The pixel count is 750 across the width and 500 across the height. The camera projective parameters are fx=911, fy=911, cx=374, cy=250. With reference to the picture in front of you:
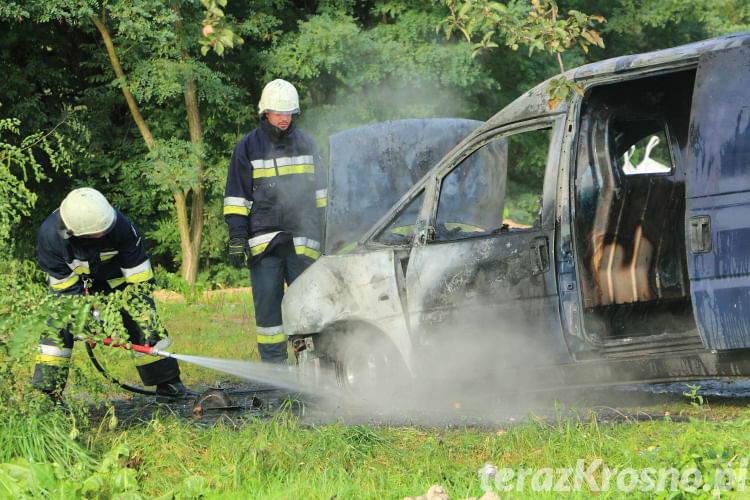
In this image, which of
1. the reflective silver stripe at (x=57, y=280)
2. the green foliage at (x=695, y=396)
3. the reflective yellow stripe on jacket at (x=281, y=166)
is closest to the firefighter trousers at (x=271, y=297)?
the reflective yellow stripe on jacket at (x=281, y=166)

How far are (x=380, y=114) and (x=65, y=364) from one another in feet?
40.4

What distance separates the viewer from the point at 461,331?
563 centimetres

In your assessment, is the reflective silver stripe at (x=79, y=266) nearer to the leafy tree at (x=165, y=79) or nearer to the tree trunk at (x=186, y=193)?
the leafy tree at (x=165, y=79)

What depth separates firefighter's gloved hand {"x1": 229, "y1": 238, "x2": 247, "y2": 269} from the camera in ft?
23.8

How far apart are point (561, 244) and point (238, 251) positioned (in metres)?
2.93

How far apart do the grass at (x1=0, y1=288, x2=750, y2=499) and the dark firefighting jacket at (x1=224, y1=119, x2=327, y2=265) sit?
244cm

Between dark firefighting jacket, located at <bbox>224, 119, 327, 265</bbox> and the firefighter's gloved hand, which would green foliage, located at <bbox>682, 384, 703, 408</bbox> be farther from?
the firefighter's gloved hand

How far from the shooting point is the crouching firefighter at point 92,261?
6250 mm

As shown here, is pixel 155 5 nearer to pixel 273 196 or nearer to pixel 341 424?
pixel 273 196

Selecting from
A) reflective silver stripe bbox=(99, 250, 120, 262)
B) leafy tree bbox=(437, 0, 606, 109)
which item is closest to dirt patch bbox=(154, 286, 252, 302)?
reflective silver stripe bbox=(99, 250, 120, 262)

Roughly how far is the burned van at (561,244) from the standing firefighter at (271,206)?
112 centimetres

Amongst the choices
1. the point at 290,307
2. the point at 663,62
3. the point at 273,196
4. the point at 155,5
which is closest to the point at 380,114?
the point at 155,5

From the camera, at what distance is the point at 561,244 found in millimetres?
5305

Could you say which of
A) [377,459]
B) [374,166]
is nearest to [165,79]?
[374,166]
